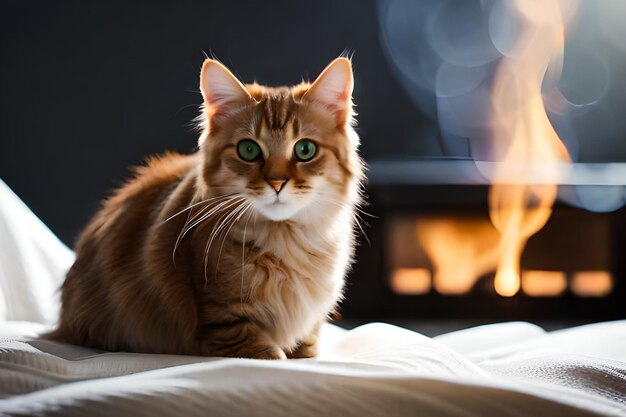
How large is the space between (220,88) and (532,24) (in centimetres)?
268

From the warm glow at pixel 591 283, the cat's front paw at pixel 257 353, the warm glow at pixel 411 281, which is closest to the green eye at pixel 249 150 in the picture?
the cat's front paw at pixel 257 353

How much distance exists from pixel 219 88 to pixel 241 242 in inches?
11.7

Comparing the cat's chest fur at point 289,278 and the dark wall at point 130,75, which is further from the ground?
the dark wall at point 130,75

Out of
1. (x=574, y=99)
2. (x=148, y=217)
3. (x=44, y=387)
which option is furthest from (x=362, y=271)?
(x=44, y=387)

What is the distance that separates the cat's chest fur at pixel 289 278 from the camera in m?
1.17

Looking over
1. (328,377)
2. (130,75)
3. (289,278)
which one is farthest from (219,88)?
(130,75)

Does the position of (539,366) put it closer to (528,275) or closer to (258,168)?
(258,168)

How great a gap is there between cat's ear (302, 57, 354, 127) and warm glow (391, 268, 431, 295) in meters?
2.04

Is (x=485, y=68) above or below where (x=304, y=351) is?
above

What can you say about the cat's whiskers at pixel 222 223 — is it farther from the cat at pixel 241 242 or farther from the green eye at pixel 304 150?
the green eye at pixel 304 150

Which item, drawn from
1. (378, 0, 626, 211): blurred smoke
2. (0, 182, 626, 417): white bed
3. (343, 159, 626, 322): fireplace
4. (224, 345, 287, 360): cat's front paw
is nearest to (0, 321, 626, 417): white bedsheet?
(0, 182, 626, 417): white bed

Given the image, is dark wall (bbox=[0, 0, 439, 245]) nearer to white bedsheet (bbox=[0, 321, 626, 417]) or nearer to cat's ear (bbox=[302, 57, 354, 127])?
cat's ear (bbox=[302, 57, 354, 127])

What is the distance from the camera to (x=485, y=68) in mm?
3502

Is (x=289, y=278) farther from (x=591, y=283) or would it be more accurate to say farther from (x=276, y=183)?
(x=591, y=283)
